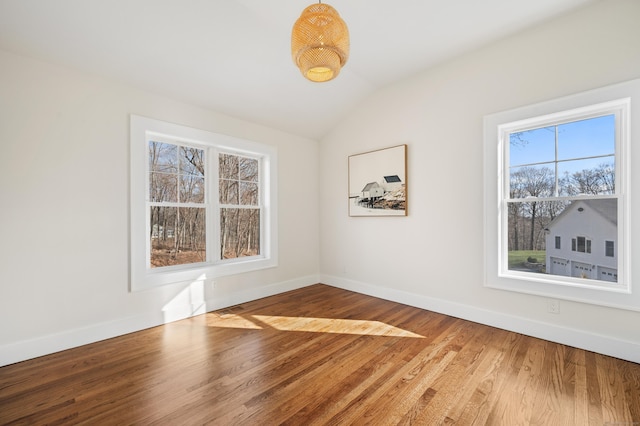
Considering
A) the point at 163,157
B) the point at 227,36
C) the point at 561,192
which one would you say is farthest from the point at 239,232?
the point at 561,192

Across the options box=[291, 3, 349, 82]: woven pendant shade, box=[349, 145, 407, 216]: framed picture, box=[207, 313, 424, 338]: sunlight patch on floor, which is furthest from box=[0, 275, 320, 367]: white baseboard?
box=[291, 3, 349, 82]: woven pendant shade

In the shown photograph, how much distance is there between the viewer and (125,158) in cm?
286

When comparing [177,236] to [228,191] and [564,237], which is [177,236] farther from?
[564,237]

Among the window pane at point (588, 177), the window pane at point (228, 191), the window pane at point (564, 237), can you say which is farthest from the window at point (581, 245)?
the window pane at point (228, 191)

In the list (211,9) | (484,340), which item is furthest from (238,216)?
(484,340)

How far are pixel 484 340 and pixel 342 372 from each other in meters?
1.48

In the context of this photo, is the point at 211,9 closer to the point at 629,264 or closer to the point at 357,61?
the point at 357,61

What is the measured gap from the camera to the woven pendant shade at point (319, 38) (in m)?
1.64

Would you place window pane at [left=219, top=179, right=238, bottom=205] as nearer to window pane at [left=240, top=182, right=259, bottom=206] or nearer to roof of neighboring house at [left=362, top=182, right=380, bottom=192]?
window pane at [left=240, top=182, right=259, bottom=206]

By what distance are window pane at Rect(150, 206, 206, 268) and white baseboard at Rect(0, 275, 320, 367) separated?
1.78 ft

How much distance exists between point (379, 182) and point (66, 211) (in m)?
3.50

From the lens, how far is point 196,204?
349 centimetres

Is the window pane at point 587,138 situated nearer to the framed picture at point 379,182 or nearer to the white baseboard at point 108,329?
the framed picture at point 379,182

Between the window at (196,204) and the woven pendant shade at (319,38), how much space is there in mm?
2153
